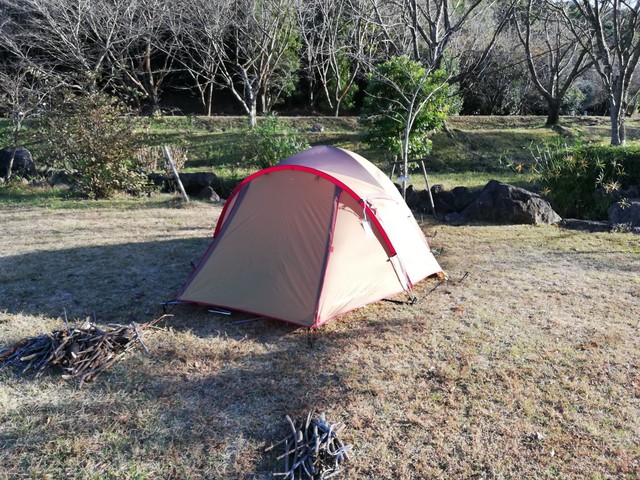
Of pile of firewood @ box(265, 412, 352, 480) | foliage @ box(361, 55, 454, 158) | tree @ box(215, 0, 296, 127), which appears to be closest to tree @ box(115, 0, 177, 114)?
tree @ box(215, 0, 296, 127)

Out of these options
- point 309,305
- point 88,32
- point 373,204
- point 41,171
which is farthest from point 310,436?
point 88,32

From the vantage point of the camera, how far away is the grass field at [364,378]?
275 cm

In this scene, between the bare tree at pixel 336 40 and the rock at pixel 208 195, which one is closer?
the rock at pixel 208 195

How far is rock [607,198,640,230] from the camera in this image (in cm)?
756

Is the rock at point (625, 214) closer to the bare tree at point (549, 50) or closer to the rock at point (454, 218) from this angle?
the rock at point (454, 218)

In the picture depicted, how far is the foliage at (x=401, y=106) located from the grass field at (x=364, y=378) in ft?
13.6

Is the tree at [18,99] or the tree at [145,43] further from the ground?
the tree at [145,43]

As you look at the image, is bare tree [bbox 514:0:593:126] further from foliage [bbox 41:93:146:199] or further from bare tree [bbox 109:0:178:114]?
foliage [bbox 41:93:146:199]

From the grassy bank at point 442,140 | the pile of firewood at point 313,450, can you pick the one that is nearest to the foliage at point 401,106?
the grassy bank at point 442,140

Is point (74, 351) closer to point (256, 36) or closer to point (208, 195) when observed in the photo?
point (208, 195)

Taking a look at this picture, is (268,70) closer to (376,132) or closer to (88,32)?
(88,32)

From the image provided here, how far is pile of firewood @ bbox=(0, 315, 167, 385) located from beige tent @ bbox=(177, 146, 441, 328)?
978 mm

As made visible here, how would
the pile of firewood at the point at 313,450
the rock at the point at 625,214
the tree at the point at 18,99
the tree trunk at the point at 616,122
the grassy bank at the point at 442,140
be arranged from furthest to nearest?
1. the grassy bank at the point at 442,140
2. the tree at the point at 18,99
3. the tree trunk at the point at 616,122
4. the rock at the point at 625,214
5. the pile of firewood at the point at 313,450

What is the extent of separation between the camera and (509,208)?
26.3 ft
